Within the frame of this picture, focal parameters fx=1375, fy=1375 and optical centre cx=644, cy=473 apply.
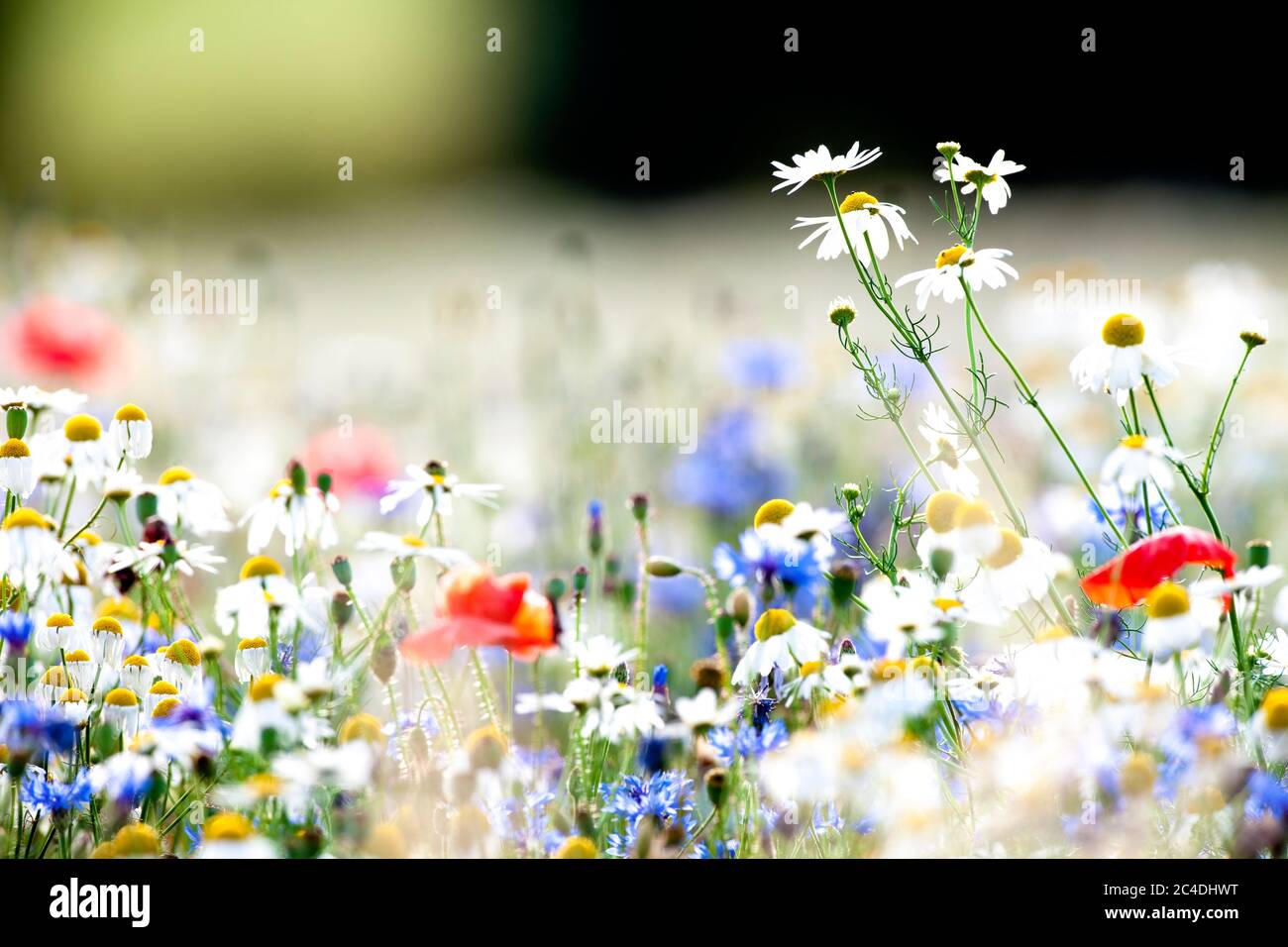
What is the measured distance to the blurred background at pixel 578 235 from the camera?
6.27ft

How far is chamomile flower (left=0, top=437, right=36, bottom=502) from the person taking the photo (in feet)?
3.59

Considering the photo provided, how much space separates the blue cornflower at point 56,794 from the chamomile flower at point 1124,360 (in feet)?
2.63

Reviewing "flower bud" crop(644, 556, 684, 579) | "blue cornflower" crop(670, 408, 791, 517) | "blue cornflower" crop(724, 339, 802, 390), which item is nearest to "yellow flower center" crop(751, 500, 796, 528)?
"flower bud" crop(644, 556, 684, 579)

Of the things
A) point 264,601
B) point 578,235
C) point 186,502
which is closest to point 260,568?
point 264,601

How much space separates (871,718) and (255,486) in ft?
4.09

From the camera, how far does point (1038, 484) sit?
1948 millimetres

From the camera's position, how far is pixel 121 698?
1.07 m

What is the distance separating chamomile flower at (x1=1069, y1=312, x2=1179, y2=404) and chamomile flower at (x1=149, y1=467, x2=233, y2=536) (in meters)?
0.71

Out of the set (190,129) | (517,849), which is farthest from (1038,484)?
(190,129)

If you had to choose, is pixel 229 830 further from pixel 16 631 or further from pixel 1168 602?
pixel 1168 602

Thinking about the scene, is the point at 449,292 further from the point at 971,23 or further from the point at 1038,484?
the point at 971,23

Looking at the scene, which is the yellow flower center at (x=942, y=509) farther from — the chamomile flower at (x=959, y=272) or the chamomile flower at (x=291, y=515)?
the chamomile flower at (x=291, y=515)

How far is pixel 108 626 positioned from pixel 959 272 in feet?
2.43

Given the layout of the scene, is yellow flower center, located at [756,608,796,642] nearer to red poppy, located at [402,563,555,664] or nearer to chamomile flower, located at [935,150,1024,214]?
red poppy, located at [402,563,555,664]
